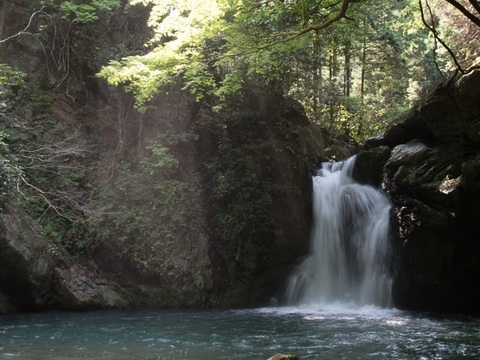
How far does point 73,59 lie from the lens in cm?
1523

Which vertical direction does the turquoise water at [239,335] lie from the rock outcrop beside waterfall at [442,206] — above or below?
below

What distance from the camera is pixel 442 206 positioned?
31.9 ft

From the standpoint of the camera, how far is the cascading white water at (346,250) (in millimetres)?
11078

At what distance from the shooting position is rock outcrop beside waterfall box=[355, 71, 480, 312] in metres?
9.33

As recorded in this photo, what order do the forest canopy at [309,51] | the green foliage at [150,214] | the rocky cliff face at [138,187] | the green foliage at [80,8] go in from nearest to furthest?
the forest canopy at [309,51], the rocky cliff face at [138,187], the green foliage at [150,214], the green foliage at [80,8]

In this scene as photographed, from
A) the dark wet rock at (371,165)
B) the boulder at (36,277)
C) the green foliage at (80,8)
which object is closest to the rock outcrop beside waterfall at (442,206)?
the dark wet rock at (371,165)

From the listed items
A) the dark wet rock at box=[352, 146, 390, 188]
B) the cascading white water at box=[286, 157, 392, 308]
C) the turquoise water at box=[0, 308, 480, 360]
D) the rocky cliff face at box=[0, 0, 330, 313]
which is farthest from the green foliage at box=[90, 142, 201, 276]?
the dark wet rock at box=[352, 146, 390, 188]

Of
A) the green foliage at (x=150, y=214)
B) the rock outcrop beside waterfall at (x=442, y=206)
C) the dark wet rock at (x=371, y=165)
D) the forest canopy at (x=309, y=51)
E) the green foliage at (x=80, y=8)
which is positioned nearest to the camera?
the forest canopy at (x=309, y=51)

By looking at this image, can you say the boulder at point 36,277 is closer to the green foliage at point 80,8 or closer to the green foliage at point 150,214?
the green foliage at point 150,214

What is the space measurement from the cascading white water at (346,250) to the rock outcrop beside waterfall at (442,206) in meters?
0.55

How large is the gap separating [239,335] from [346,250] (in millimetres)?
5570

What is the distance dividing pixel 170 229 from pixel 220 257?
1.72m

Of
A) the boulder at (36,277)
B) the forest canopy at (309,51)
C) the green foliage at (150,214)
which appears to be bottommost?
the boulder at (36,277)

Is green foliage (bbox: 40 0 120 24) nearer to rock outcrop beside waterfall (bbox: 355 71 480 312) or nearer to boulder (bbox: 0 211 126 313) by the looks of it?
boulder (bbox: 0 211 126 313)
